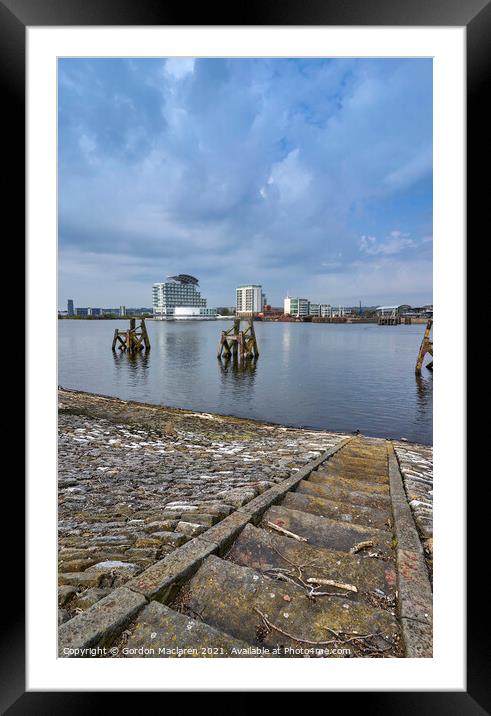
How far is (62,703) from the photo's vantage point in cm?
146

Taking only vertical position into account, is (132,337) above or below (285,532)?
above

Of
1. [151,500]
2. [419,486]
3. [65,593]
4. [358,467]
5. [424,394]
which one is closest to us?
[65,593]

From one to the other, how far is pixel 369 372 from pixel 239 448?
19.7m

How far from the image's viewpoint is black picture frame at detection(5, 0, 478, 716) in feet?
4.85

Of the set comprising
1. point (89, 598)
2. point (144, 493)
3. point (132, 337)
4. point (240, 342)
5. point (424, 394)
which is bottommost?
point (424, 394)

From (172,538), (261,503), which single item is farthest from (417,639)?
(172,538)

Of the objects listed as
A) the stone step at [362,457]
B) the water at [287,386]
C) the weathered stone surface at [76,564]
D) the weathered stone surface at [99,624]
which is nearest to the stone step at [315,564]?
the weathered stone surface at [99,624]

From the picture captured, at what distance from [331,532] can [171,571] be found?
114 centimetres

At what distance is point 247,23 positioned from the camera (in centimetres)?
156

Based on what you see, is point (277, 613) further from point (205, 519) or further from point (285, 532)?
point (205, 519)

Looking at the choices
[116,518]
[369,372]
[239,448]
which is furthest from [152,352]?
[116,518]

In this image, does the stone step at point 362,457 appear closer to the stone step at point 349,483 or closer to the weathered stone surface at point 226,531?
the stone step at point 349,483
